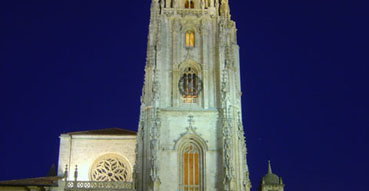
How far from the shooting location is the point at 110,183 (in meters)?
37.2

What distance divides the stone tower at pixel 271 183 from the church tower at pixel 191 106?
1354 centimetres

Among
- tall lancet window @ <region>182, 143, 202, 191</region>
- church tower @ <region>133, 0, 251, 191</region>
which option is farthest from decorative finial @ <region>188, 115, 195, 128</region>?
tall lancet window @ <region>182, 143, 202, 191</region>

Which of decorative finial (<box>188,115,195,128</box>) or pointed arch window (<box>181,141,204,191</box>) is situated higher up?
decorative finial (<box>188,115,195,128</box>)

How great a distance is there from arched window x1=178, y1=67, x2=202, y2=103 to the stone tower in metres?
16.1

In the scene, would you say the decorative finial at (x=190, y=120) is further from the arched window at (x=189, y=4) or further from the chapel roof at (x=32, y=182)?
the chapel roof at (x=32, y=182)

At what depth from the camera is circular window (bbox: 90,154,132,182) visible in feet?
140

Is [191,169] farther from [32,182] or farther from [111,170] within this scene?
[32,182]

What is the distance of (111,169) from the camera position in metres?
43.4

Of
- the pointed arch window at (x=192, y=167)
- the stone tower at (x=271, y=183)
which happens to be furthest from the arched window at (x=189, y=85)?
the stone tower at (x=271, y=183)

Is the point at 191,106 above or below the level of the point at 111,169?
above

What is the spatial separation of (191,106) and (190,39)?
18.6 feet

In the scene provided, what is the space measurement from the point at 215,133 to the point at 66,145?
13480 millimetres

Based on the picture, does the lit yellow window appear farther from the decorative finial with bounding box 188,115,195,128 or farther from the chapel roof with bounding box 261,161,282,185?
the chapel roof with bounding box 261,161,282,185

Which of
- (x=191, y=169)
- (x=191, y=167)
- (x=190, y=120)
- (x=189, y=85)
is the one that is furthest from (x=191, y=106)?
(x=191, y=169)
